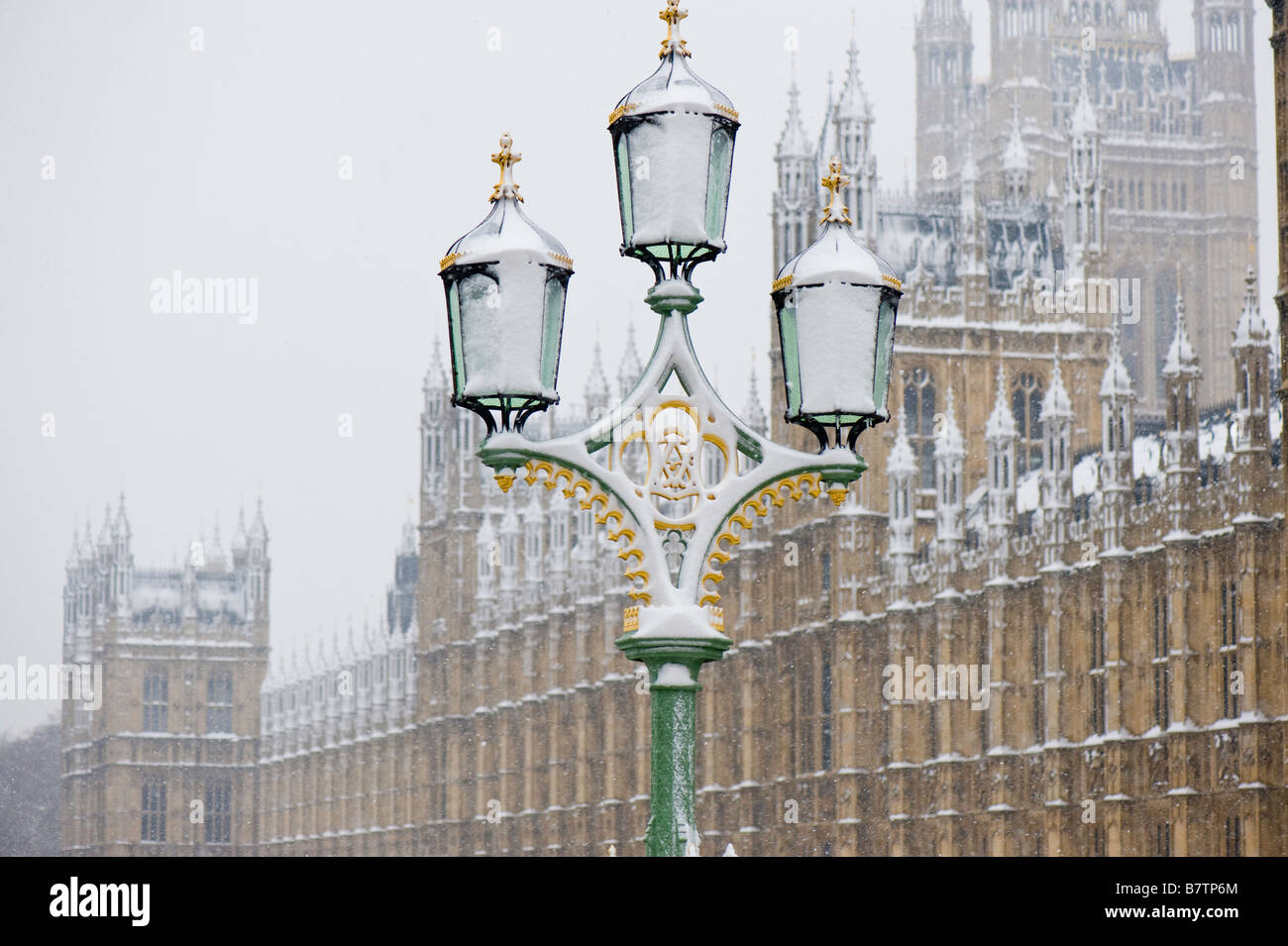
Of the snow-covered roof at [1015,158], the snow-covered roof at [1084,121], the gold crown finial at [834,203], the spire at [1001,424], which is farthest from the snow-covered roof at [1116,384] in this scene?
the gold crown finial at [834,203]

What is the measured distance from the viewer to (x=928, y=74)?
12544 cm

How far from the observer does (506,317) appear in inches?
457

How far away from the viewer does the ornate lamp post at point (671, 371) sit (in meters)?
11.4

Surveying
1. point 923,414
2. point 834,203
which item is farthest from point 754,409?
point 834,203

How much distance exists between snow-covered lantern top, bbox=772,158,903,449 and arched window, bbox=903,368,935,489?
167 feet

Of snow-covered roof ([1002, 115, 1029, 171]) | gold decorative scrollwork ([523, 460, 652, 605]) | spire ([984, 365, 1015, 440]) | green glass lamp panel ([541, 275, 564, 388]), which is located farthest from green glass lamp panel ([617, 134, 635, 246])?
snow-covered roof ([1002, 115, 1029, 171])

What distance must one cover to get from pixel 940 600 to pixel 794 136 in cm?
1534

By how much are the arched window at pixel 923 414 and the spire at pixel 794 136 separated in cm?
639

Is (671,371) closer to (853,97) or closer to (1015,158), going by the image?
(853,97)

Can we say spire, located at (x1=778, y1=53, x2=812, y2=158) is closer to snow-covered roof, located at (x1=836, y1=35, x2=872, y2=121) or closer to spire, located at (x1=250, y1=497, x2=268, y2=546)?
snow-covered roof, located at (x1=836, y1=35, x2=872, y2=121)

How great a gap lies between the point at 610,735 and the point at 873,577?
758 inches

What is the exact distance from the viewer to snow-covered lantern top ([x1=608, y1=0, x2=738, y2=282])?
11805 mm

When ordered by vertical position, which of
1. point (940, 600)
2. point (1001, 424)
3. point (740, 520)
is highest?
point (1001, 424)

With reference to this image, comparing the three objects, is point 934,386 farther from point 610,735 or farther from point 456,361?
point 456,361
